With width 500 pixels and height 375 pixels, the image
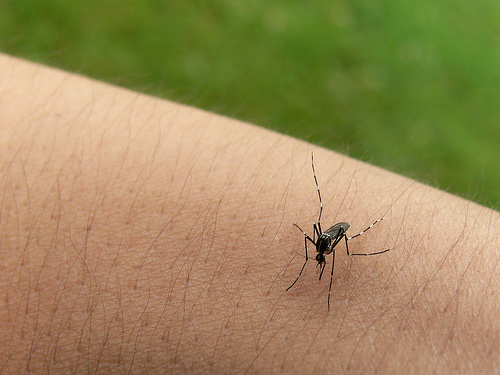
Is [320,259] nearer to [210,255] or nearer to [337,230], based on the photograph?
[337,230]

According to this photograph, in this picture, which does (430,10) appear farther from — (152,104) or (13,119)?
(13,119)

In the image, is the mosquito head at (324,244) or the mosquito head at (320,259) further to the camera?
the mosquito head at (324,244)

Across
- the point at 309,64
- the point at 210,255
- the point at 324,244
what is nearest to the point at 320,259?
the point at 324,244

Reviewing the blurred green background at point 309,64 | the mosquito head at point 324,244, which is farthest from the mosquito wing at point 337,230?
the blurred green background at point 309,64

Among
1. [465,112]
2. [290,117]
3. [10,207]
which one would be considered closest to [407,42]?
[465,112]

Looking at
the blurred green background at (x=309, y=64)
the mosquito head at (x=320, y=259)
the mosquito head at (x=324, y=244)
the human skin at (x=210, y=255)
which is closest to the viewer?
the human skin at (x=210, y=255)

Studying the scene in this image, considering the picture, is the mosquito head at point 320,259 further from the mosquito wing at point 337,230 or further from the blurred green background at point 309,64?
the blurred green background at point 309,64
